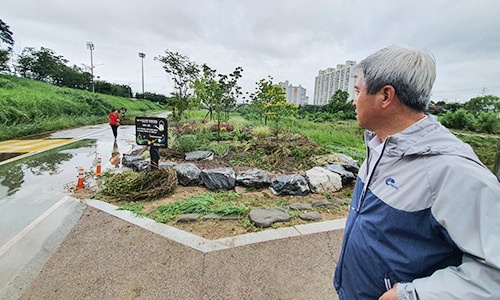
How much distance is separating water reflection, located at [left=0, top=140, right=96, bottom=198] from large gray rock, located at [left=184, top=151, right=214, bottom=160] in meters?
2.99

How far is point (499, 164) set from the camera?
278cm

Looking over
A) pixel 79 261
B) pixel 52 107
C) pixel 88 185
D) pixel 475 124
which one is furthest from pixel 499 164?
pixel 475 124

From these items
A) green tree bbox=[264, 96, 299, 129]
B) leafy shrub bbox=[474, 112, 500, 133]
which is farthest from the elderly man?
leafy shrub bbox=[474, 112, 500, 133]

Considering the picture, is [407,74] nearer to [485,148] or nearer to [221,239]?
[221,239]

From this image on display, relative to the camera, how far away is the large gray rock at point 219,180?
4.23 m

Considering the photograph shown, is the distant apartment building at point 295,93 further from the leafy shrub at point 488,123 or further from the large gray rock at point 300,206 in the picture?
the large gray rock at point 300,206

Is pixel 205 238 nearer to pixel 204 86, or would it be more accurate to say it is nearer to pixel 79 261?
pixel 79 261

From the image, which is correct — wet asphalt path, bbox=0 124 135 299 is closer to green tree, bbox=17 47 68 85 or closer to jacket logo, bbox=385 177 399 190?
jacket logo, bbox=385 177 399 190

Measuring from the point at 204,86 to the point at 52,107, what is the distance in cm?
1222

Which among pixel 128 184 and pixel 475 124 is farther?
pixel 475 124

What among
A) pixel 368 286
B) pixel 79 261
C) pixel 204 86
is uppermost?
pixel 204 86

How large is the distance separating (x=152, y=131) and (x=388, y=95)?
4.26m

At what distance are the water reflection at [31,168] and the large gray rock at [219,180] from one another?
11.4 ft

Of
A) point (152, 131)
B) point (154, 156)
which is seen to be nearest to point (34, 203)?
point (154, 156)
